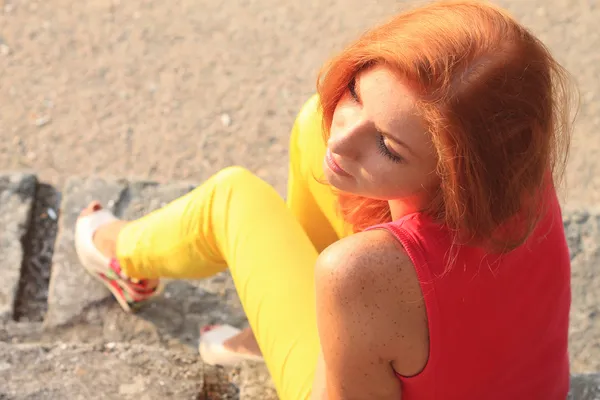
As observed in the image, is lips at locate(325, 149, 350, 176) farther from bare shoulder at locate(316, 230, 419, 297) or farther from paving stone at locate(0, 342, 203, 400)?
paving stone at locate(0, 342, 203, 400)

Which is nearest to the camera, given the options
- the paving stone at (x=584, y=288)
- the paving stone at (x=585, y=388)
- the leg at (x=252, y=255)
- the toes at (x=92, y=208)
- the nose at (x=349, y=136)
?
the nose at (x=349, y=136)

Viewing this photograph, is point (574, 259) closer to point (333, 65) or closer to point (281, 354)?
point (281, 354)

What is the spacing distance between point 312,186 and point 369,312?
675mm

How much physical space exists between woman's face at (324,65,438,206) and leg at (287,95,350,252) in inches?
16.9

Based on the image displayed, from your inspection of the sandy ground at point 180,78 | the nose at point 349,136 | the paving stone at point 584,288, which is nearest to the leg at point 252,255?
the nose at point 349,136

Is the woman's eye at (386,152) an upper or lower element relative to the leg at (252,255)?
upper

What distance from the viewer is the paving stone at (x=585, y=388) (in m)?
1.72

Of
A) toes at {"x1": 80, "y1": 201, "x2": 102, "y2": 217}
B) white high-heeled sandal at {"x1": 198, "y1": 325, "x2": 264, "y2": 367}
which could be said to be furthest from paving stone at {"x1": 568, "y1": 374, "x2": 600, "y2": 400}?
toes at {"x1": 80, "y1": 201, "x2": 102, "y2": 217}

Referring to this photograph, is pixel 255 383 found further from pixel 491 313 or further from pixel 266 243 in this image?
pixel 491 313

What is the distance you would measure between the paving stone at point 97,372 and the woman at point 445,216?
0.43 meters

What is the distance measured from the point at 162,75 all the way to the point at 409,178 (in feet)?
6.52

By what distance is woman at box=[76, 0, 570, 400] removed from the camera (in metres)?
1.09

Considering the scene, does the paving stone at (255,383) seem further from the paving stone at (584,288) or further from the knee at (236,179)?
the paving stone at (584,288)

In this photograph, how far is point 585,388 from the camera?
1736mm
